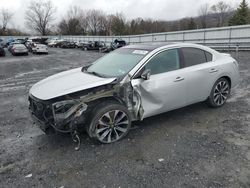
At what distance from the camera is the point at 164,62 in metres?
3.99

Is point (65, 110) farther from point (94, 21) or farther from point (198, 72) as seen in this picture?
point (94, 21)

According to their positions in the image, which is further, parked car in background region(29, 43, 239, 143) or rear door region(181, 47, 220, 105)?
rear door region(181, 47, 220, 105)

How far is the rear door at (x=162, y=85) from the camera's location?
3697mm

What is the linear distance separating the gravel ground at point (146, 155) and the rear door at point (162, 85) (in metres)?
0.47

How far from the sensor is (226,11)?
6994 centimetres

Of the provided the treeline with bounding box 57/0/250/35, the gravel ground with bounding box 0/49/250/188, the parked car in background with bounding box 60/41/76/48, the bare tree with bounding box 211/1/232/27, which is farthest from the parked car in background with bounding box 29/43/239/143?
the bare tree with bounding box 211/1/232/27

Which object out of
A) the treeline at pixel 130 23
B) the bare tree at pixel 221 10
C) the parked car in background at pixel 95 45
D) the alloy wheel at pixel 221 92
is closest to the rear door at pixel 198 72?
the alloy wheel at pixel 221 92

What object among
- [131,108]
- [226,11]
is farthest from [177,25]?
[131,108]

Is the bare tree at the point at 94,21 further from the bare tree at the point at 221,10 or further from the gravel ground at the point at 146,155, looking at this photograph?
the gravel ground at the point at 146,155

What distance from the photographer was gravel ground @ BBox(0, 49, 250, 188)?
8.89ft

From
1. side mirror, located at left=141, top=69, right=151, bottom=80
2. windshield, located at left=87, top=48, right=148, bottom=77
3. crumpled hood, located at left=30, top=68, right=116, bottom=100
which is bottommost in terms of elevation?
crumpled hood, located at left=30, top=68, right=116, bottom=100

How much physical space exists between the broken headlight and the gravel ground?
582mm

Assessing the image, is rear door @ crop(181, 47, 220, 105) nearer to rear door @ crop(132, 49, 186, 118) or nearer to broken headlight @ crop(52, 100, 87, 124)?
rear door @ crop(132, 49, 186, 118)

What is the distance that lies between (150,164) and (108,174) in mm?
615
